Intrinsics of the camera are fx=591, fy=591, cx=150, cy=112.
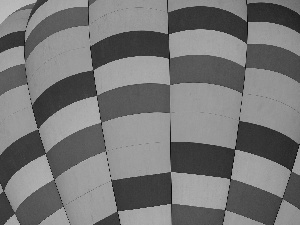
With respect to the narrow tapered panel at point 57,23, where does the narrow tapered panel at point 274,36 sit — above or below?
below

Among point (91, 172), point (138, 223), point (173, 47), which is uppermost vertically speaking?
point (173, 47)

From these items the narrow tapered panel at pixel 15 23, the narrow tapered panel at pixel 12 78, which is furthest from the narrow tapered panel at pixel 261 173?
the narrow tapered panel at pixel 15 23

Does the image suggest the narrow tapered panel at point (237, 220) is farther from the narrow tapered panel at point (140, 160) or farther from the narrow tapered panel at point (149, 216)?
the narrow tapered panel at point (140, 160)

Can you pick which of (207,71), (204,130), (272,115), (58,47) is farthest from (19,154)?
(272,115)

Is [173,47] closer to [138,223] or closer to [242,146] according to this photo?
[242,146]

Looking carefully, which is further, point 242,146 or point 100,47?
point 100,47

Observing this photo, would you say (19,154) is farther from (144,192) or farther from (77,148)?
(144,192)

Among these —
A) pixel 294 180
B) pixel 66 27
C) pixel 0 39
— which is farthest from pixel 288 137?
pixel 0 39

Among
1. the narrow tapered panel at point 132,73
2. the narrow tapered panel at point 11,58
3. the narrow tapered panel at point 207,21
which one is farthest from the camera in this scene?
the narrow tapered panel at point 11,58
